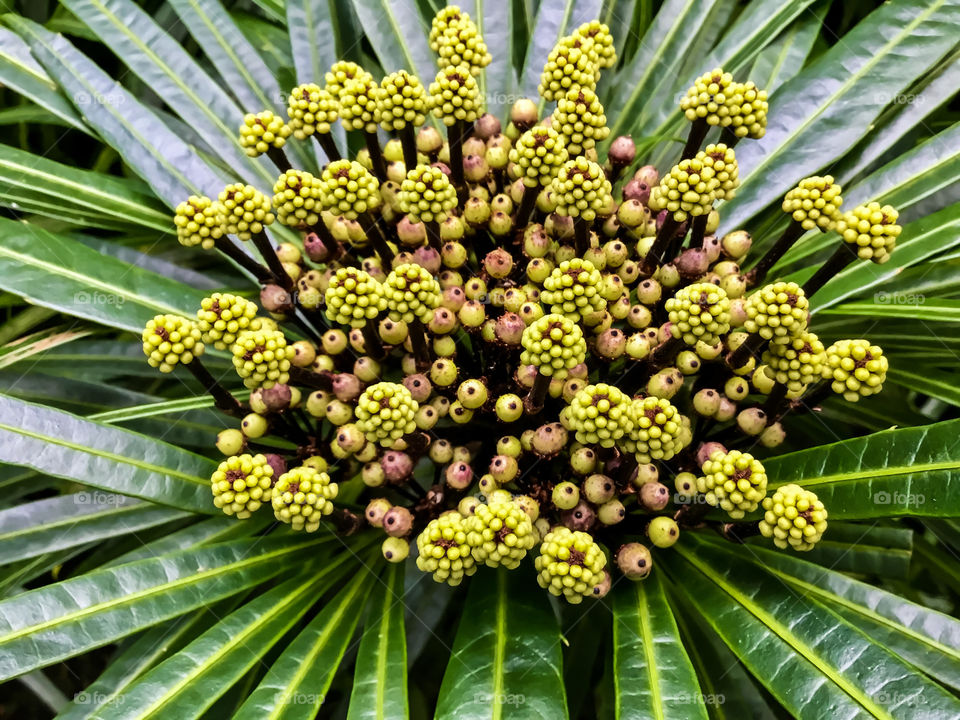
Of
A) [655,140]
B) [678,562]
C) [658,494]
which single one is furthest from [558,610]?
[655,140]

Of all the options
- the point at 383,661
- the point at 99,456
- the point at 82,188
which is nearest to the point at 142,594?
the point at 99,456

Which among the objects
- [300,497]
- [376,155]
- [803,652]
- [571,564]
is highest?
[376,155]

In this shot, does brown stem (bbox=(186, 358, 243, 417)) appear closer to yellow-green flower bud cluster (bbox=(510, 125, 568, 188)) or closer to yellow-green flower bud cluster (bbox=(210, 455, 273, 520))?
yellow-green flower bud cluster (bbox=(210, 455, 273, 520))

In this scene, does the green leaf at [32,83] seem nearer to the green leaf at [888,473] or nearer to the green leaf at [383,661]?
the green leaf at [383,661]

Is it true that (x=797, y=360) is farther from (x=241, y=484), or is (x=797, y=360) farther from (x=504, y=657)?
(x=241, y=484)

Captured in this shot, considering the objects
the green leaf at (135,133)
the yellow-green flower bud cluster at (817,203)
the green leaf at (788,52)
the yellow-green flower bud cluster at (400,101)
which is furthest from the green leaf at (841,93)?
the green leaf at (135,133)

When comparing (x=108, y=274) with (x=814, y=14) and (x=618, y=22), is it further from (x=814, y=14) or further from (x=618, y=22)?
(x=814, y=14)
